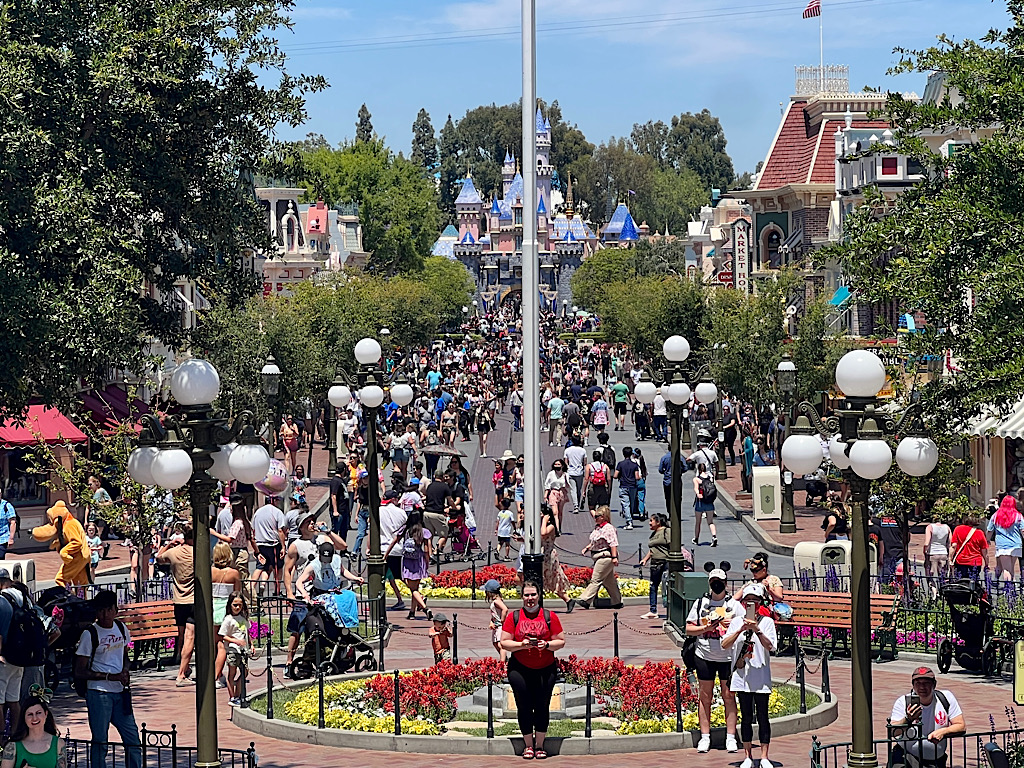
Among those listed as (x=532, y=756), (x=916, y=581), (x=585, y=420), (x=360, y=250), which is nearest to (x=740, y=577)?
(x=916, y=581)

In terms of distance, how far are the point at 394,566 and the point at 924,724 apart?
432 inches

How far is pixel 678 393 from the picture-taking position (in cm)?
2186

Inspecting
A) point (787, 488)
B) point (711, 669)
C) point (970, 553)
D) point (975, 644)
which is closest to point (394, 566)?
point (970, 553)

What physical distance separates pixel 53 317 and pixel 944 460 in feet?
39.3

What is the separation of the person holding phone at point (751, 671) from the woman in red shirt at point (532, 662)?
1.41 meters

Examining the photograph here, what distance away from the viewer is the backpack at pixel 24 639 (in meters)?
13.0

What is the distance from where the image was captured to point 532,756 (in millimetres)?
13594

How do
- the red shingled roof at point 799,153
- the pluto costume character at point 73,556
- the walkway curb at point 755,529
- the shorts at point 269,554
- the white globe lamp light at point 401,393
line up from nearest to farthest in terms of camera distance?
the pluto costume character at point 73,556
the shorts at point 269,554
the white globe lamp light at point 401,393
the walkway curb at point 755,529
the red shingled roof at point 799,153

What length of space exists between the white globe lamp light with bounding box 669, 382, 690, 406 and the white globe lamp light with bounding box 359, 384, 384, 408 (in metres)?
3.84

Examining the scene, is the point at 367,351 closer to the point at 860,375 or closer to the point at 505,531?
the point at 505,531

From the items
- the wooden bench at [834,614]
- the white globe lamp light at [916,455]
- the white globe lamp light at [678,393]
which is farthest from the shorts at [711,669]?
the white globe lamp light at [678,393]

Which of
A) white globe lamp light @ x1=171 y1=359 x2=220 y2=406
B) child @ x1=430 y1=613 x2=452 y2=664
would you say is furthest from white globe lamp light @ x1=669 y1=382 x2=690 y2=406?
white globe lamp light @ x1=171 y1=359 x2=220 y2=406

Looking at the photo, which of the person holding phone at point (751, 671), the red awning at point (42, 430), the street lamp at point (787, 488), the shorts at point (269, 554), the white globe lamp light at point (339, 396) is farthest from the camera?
the red awning at point (42, 430)

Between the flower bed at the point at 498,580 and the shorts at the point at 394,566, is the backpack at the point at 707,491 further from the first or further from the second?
the shorts at the point at 394,566
